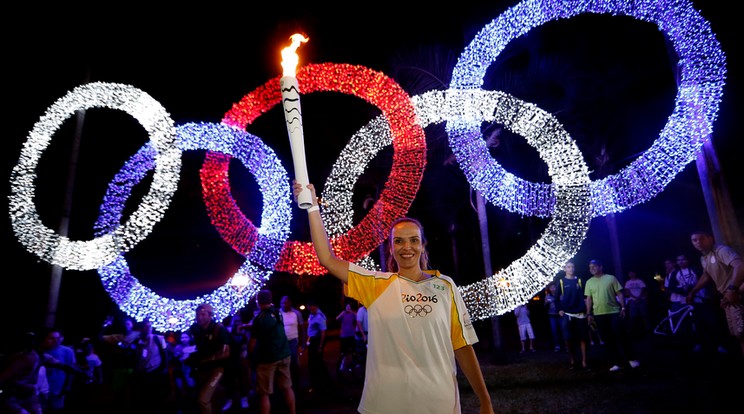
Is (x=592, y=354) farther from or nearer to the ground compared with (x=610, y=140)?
nearer to the ground

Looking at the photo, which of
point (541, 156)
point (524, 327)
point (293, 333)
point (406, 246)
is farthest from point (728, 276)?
point (524, 327)

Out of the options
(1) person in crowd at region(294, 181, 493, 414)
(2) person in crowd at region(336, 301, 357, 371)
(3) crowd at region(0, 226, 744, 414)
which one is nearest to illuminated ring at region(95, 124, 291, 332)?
(3) crowd at region(0, 226, 744, 414)

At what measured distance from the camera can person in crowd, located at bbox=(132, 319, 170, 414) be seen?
7.75m

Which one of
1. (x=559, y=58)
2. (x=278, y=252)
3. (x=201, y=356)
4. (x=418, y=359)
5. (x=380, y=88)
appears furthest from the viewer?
(x=559, y=58)

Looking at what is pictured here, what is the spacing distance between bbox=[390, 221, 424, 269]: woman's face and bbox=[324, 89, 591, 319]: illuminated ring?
620 centimetres

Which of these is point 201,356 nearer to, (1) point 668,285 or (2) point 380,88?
(2) point 380,88

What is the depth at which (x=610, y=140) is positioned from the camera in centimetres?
1808

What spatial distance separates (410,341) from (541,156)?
687cm

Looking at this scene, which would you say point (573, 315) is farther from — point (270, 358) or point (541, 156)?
point (270, 358)

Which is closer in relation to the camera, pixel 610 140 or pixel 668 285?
pixel 668 285

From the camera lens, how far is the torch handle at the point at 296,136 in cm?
287

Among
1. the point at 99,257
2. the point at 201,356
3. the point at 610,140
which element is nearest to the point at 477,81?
the point at 201,356

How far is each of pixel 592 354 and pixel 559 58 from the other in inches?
282

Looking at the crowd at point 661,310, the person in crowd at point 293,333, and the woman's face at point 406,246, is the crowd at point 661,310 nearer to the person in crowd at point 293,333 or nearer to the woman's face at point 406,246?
the person in crowd at point 293,333
